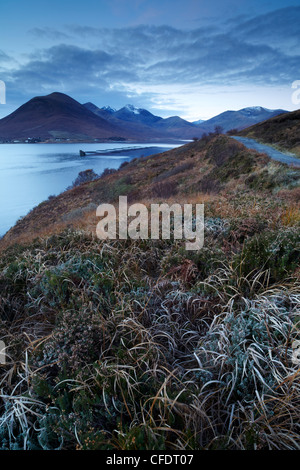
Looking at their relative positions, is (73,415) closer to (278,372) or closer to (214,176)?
(278,372)

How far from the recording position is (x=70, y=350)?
2.35 meters

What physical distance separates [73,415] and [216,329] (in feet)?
4.82

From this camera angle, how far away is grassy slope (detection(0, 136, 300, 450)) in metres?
1.68

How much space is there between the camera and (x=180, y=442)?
1498mm

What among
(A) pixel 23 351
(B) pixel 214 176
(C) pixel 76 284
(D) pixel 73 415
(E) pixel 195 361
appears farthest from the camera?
(B) pixel 214 176

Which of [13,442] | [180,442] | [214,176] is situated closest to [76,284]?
[13,442]

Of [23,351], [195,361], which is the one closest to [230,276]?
[195,361]

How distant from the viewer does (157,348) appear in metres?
2.25

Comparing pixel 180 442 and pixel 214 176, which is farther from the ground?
pixel 214 176

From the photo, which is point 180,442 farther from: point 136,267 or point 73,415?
point 136,267

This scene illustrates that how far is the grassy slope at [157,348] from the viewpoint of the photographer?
1.68 m

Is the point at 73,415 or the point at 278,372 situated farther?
the point at 278,372

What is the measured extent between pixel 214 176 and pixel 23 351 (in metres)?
14.4

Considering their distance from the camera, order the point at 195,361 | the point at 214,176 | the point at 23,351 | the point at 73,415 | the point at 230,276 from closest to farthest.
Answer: the point at 73,415 < the point at 195,361 < the point at 23,351 < the point at 230,276 < the point at 214,176
